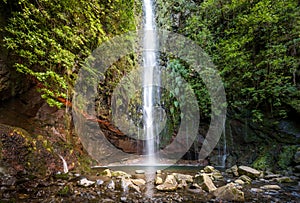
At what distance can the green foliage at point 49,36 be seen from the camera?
3.49m

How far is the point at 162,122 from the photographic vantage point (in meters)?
10.9

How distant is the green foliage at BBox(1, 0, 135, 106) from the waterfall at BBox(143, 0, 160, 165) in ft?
19.5

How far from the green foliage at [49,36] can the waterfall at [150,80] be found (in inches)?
234

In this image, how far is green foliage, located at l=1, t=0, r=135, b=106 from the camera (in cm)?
349

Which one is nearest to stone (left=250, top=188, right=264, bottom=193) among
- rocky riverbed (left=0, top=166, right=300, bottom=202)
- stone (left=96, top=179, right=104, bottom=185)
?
rocky riverbed (left=0, top=166, right=300, bottom=202)

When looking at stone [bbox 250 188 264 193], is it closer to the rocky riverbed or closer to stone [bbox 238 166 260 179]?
the rocky riverbed

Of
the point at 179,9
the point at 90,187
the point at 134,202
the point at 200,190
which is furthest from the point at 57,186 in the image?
the point at 179,9

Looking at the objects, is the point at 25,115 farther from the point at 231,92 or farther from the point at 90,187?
the point at 231,92

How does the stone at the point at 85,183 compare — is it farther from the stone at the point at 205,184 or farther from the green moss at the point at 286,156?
the green moss at the point at 286,156

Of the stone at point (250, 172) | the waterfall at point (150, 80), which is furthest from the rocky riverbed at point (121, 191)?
the waterfall at point (150, 80)

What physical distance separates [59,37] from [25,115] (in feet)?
6.75

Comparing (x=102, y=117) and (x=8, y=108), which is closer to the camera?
(x=8, y=108)

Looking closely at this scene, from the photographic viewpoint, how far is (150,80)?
458 inches

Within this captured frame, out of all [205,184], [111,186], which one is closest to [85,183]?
[111,186]
